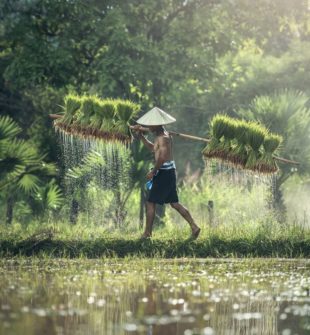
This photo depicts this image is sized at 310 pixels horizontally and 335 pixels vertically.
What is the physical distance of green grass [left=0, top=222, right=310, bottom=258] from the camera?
639 inches

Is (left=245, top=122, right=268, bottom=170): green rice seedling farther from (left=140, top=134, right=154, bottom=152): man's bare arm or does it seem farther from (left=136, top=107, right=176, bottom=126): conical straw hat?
(left=140, top=134, right=154, bottom=152): man's bare arm

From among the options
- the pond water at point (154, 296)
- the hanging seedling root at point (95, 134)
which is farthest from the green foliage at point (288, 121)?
the pond water at point (154, 296)

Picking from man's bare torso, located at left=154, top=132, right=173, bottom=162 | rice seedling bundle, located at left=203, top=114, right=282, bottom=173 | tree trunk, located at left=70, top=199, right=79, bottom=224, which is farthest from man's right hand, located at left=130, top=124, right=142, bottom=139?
tree trunk, located at left=70, top=199, right=79, bottom=224

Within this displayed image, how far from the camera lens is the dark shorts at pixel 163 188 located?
667 inches

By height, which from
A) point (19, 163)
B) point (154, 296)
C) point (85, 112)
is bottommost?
point (154, 296)

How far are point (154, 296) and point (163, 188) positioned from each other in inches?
216

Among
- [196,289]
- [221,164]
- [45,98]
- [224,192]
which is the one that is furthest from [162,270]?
[45,98]

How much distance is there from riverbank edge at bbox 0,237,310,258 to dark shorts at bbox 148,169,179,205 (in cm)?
73

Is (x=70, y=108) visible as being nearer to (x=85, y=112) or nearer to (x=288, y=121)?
(x=85, y=112)

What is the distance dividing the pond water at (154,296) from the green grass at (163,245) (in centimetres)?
86

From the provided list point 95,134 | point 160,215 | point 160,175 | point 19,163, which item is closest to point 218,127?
point 160,175

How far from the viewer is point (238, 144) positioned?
17578 millimetres

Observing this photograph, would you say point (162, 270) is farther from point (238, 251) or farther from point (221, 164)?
point (221, 164)

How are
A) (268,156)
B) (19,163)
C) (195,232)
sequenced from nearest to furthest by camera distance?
(195,232)
(268,156)
(19,163)
